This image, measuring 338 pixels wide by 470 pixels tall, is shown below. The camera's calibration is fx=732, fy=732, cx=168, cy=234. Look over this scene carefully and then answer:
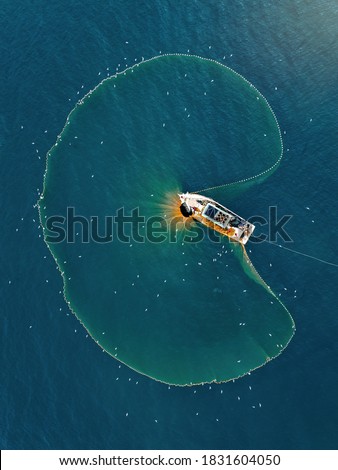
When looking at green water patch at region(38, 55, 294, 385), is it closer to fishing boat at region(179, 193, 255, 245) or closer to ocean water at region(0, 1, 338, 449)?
fishing boat at region(179, 193, 255, 245)

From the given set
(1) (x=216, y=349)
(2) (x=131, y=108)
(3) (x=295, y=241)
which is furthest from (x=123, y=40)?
(1) (x=216, y=349)

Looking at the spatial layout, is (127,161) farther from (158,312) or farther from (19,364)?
(19,364)

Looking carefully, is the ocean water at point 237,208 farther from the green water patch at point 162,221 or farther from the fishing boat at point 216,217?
the fishing boat at point 216,217
